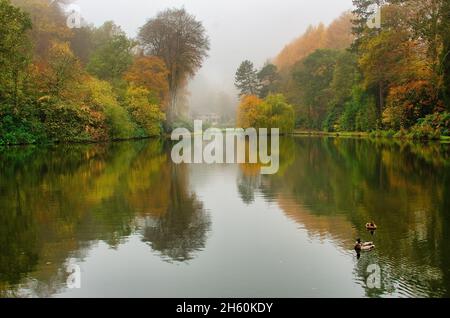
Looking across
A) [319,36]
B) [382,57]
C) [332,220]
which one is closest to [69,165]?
[332,220]

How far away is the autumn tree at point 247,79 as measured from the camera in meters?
95.9

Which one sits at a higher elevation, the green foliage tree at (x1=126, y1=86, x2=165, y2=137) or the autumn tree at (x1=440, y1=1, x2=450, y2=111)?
the autumn tree at (x1=440, y1=1, x2=450, y2=111)

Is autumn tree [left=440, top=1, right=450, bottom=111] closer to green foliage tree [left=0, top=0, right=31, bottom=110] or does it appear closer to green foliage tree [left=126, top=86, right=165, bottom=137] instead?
green foliage tree [left=126, top=86, right=165, bottom=137]

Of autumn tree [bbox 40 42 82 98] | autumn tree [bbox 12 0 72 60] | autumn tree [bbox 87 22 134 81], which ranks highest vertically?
autumn tree [bbox 12 0 72 60]

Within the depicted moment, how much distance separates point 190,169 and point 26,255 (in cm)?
1477

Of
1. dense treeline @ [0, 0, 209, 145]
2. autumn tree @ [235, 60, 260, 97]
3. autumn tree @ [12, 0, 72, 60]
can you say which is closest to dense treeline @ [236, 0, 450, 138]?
autumn tree @ [235, 60, 260, 97]

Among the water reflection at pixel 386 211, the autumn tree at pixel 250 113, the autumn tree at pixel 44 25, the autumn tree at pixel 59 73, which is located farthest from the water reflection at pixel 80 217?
the autumn tree at pixel 250 113

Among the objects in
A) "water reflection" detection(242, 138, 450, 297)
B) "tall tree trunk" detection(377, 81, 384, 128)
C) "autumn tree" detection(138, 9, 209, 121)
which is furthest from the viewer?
"autumn tree" detection(138, 9, 209, 121)

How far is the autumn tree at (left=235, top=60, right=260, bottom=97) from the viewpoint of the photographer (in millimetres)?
95875

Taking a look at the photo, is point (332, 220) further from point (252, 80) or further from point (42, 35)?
point (252, 80)

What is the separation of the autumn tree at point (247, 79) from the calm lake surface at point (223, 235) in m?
77.3

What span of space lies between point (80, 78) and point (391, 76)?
28.7 metres

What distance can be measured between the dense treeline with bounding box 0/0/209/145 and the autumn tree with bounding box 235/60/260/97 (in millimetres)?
27901

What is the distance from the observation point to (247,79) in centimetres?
9606
